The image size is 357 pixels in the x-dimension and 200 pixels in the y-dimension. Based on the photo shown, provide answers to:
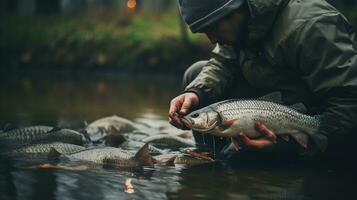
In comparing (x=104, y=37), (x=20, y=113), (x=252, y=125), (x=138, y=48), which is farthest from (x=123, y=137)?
(x=104, y=37)

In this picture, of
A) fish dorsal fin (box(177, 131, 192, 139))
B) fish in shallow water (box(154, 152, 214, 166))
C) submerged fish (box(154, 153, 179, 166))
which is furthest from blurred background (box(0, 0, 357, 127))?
submerged fish (box(154, 153, 179, 166))

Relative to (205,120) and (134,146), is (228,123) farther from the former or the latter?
(134,146)

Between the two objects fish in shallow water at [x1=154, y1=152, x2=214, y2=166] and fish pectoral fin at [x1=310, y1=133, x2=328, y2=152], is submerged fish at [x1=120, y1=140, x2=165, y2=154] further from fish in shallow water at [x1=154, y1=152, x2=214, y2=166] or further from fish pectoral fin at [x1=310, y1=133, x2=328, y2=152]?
fish pectoral fin at [x1=310, y1=133, x2=328, y2=152]

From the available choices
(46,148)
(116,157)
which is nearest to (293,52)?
(116,157)

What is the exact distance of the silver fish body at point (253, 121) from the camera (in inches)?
182

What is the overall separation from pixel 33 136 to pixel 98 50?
66.4 feet

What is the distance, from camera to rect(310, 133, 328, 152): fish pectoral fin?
180 inches

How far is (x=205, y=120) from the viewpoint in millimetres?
4625

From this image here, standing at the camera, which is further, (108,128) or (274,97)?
(108,128)

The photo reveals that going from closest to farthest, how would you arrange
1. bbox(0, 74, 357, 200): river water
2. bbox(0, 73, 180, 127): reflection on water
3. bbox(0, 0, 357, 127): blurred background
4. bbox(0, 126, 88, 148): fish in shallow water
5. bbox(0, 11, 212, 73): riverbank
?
bbox(0, 74, 357, 200): river water → bbox(0, 126, 88, 148): fish in shallow water → bbox(0, 73, 180, 127): reflection on water → bbox(0, 0, 357, 127): blurred background → bbox(0, 11, 212, 73): riverbank

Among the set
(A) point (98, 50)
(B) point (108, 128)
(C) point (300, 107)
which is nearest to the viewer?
(C) point (300, 107)

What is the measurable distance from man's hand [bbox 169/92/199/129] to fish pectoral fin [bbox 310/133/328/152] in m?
1.04

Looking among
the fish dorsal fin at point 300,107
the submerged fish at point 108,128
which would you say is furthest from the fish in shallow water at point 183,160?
the submerged fish at point 108,128

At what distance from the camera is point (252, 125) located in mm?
4617
